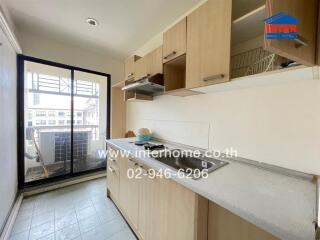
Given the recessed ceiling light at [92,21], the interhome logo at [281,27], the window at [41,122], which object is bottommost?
the window at [41,122]

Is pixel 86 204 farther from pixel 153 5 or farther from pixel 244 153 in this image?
pixel 153 5

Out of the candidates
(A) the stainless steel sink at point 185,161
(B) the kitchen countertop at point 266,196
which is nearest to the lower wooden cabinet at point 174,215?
(B) the kitchen countertop at point 266,196

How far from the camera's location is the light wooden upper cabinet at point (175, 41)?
1.35 metres

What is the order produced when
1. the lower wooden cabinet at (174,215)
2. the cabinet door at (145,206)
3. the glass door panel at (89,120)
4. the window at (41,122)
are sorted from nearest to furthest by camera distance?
the lower wooden cabinet at (174,215)
the cabinet door at (145,206)
the window at (41,122)
the glass door panel at (89,120)

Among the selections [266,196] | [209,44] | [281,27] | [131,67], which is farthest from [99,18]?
[266,196]

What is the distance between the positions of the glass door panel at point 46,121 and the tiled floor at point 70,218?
56 cm

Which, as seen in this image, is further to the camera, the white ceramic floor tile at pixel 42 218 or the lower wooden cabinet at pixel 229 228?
the white ceramic floor tile at pixel 42 218

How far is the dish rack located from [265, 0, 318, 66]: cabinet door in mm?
277

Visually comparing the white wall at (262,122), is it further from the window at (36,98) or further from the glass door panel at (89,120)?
the window at (36,98)

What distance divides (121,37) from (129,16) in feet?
1.76

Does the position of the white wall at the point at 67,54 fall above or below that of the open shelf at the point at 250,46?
above

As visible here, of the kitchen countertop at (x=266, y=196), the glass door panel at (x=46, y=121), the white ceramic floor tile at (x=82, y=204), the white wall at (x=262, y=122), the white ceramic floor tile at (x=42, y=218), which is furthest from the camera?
the glass door panel at (x=46, y=121)

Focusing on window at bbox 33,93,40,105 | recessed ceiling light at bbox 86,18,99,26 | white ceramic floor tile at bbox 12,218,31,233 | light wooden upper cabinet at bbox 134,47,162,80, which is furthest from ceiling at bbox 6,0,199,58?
white ceramic floor tile at bbox 12,218,31,233

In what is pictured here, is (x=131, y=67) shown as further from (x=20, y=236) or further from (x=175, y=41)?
(x=20, y=236)
